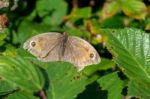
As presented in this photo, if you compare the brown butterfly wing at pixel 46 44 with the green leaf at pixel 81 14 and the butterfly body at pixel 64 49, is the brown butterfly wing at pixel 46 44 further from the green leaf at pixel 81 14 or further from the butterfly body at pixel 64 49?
the green leaf at pixel 81 14

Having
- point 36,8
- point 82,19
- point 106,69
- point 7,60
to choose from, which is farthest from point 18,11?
point 7,60

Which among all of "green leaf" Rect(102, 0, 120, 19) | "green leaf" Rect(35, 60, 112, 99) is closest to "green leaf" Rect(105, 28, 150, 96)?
"green leaf" Rect(35, 60, 112, 99)

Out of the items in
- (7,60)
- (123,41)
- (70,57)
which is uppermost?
(7,60)

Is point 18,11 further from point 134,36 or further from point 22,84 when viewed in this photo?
point 22,84

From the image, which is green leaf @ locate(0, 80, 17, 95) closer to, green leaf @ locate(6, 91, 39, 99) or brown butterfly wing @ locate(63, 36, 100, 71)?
green leaf @ locate(6, 91, 39, 99)

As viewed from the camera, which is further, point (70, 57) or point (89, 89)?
point (70, 57)

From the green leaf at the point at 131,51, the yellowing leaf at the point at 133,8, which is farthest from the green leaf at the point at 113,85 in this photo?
the yellowing leaf at the point at 133,8

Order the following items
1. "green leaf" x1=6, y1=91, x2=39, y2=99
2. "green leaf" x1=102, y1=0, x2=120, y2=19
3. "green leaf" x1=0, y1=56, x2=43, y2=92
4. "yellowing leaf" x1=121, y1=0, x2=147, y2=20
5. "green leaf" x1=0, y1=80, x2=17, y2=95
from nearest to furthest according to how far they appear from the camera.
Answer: "green leaf" x1=0, y1=56, x2=43, y2=92, "green leaf" x1=6, y1=91, x2=39, y2=99, "green leaf" x1=0, y1=80, x2=17, y2=95, "yellowing leaf" x1=121, y1=0, x2=147, y2=20, "green leaf" x1=102, y1=0, x2=120, y2=19
